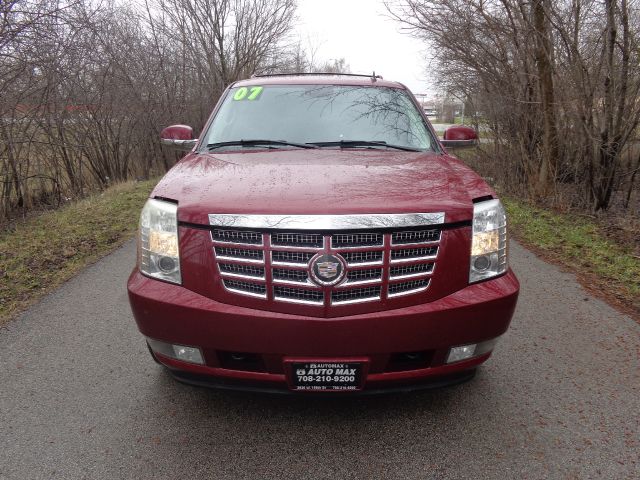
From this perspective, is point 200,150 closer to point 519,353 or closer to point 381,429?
point 381,429

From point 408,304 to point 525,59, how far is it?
27.7ft

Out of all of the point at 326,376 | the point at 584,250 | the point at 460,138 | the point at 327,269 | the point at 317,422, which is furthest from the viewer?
the point at 584,250

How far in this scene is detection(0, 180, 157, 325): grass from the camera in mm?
4457

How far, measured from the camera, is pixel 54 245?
19.5 feet

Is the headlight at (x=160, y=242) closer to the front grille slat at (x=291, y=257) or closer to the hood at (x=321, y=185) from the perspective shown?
the hood at (x=321, y=185)

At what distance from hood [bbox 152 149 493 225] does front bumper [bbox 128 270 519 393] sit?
397 mm

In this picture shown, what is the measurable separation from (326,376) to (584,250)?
486cm

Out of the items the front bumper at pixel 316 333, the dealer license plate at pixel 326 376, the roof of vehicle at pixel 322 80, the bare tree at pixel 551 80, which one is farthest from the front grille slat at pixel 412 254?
the bare tree at pixel 551 80

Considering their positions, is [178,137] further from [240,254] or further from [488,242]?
[488,242]

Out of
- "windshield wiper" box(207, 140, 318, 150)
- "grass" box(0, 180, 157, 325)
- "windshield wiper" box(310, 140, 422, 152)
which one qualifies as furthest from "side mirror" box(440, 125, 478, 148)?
"grass" box(0, 180, 157, 325)

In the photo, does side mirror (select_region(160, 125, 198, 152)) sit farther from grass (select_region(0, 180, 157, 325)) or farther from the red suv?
the red suv

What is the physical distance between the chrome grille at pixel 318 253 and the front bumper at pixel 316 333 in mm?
94

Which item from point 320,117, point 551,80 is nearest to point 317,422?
point 320,117

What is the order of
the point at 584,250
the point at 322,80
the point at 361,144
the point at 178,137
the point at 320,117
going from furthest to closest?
the point at 584,250, the point at 178,137, the point at 322,80, the point at 320,117, the point at 361,144
